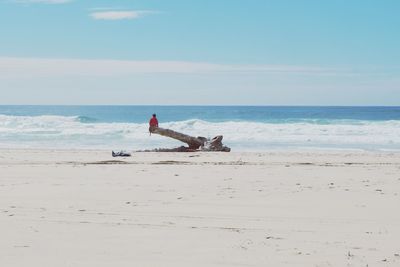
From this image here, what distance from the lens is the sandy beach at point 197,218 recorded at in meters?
4.66

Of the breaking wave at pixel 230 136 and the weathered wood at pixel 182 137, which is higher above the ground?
the weathered wood at pixel 182 137

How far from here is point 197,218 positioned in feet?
20.3

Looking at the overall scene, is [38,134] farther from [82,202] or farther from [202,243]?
[202,243]

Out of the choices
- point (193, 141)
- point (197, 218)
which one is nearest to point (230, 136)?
point (193, 141)

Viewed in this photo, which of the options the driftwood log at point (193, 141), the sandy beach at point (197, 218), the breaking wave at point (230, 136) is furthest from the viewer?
the breaking wave at point (230, 136)

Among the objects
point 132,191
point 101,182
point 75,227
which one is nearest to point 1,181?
point 101,182

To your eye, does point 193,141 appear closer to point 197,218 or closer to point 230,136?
point 197,218

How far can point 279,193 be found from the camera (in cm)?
812

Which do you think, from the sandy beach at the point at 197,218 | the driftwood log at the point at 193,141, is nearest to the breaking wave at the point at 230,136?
the driftwood log at the point at 193,141

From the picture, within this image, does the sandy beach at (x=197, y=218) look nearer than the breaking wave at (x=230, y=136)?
Yes

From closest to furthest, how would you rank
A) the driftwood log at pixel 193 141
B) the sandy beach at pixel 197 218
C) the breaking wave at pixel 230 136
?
the sandy beach at pixel 197 218
the driftwood log at pixel 193 141
the breaking wave at pixel 230 136

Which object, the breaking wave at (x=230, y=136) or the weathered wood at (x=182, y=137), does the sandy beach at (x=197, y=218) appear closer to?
the weathered wood at (x=182, y=137)

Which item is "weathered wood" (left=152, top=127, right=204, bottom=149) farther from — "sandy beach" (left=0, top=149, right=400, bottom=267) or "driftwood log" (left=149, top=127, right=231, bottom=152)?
"sandy beach" (left=0, top=149, right=400, bottom=267)

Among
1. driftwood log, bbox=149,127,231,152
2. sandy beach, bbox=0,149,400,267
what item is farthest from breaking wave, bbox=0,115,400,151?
sandy beach, bbox=0,149,400,267
